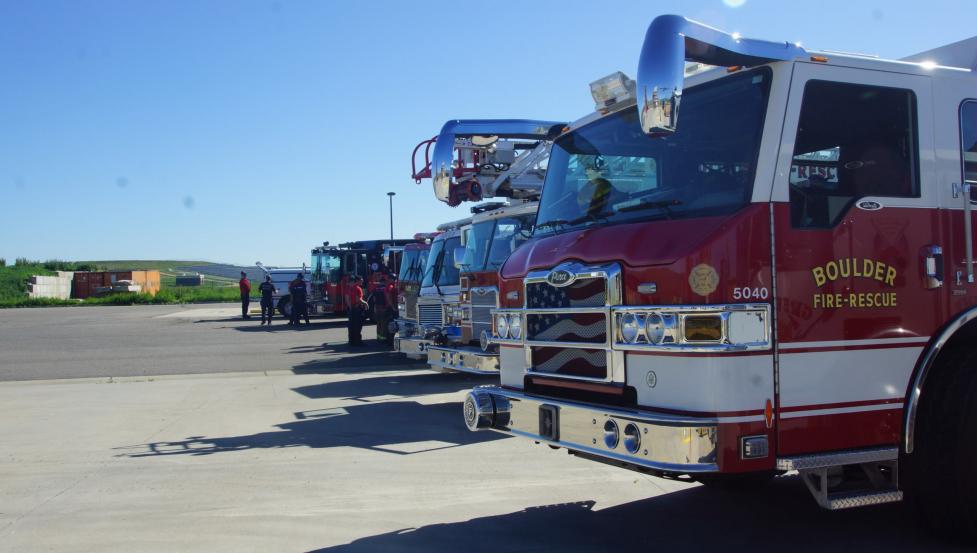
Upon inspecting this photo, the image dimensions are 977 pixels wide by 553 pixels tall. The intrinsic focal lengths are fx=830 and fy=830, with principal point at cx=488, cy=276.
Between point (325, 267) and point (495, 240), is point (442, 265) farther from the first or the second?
point (325, 267)

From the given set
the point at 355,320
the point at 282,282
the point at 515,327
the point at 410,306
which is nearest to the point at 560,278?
the point at 515,327

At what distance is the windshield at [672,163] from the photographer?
4273mm

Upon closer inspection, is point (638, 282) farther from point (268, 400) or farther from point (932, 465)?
point (268, 400)

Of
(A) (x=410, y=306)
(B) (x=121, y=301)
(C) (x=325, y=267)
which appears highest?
(C) (x=325, y=267)

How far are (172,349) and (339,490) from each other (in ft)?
49.4

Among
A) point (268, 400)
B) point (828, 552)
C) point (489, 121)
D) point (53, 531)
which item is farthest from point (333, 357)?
point (828, 552)

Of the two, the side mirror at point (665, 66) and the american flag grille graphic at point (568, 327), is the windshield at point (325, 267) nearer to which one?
the american flag grille graphic at point (568, 327)

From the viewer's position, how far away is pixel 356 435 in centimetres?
860

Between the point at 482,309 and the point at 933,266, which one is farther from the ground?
the point at 933,266

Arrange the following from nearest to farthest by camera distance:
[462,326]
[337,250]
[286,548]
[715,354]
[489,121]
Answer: [715,354] → [286,548] → [489,121] → [462,326] → [337,250]

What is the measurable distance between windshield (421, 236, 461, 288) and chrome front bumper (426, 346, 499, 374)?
1.88m

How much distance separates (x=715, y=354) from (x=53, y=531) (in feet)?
14.6

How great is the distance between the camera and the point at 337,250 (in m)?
28.6

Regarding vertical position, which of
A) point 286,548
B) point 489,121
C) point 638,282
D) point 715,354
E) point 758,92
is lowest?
point 286,548
